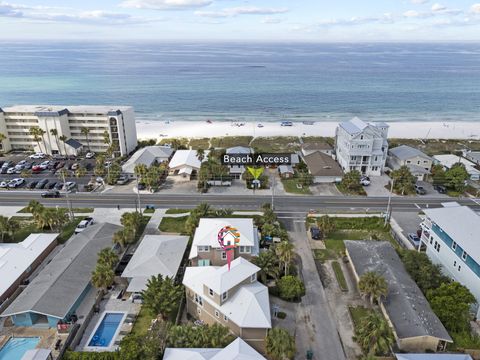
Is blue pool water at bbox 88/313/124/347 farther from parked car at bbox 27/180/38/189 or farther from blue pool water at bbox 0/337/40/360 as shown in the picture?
parked car at bbox 27/180/38/189

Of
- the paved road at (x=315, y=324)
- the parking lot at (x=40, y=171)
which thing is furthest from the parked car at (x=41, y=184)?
the paved road at (x=315, y=324)

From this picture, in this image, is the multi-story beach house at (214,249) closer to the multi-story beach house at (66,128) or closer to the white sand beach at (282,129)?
the multi-story beach house at (66,128)

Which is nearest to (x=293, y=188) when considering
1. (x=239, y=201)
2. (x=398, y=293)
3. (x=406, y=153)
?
(x=239, y=201)

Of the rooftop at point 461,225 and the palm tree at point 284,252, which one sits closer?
the rooftop at point 461,225

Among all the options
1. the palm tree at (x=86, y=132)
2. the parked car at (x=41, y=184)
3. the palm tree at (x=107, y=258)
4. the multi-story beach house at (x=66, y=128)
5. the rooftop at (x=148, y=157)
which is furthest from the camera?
the multi-story beach house at (x=66, y=128)

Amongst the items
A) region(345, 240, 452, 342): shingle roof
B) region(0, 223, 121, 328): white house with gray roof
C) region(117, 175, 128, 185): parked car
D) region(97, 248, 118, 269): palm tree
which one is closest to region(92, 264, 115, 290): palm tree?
region(97, 248, 118, 269): palm tree

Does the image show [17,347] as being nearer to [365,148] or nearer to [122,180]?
[122,180]

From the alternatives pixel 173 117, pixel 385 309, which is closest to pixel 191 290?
pixel 385 309
